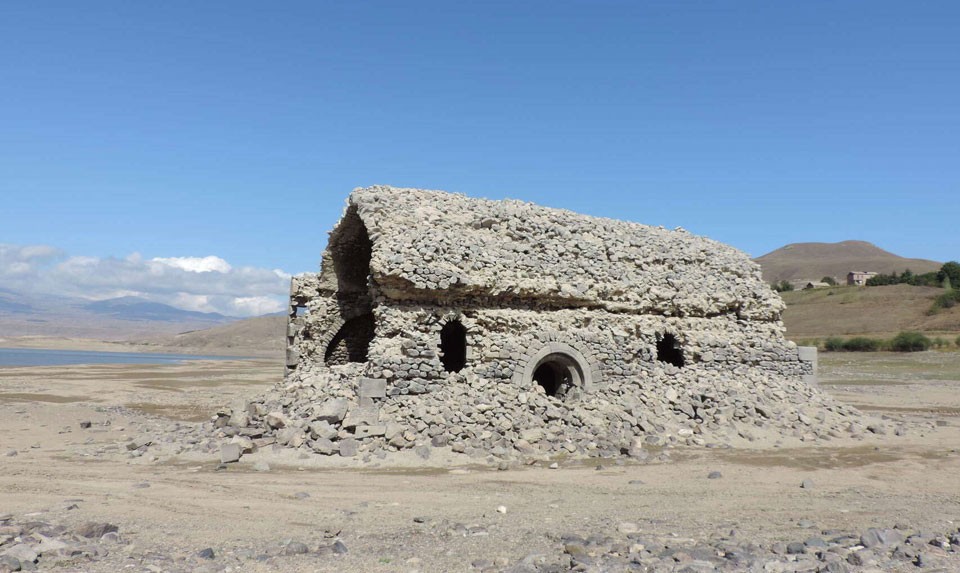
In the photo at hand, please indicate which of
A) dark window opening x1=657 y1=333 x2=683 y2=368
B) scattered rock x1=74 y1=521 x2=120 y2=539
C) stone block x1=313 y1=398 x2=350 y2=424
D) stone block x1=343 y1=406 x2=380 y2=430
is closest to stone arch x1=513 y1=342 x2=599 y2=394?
dark window opening x1=657 y1=333 x2=683 y2=368

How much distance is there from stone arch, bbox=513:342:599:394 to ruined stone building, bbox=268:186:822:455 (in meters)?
0.03

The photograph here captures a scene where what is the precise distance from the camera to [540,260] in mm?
15531

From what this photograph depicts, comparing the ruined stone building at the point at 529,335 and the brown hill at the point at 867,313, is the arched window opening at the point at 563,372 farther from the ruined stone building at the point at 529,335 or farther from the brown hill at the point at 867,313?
the brown hill at the point at 867,313

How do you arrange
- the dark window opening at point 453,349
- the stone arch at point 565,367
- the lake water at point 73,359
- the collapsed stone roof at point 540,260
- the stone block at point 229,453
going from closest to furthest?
1. the stone block at point 229,453
2. the collapsed stone roof at point 540,260
3. the stone arch at point 565,367
4. the dark window opening at point 453,349
5. the lake water at point 73,359

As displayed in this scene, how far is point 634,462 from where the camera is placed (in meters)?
12.2

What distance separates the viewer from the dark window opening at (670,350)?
54.7ft

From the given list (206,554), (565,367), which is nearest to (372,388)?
(565,367)

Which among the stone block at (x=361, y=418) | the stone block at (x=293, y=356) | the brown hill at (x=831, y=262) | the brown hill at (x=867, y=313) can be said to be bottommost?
the stone block at (x=361, y=418)

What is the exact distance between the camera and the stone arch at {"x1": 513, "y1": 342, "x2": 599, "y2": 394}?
1433 cm

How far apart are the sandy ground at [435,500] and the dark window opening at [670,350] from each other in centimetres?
355

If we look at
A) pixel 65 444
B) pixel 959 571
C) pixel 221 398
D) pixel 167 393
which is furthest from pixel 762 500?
pixel 167 393

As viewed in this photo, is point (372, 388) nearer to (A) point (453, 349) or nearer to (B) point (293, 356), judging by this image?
(A) point (453, 349)

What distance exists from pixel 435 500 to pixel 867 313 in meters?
64.2

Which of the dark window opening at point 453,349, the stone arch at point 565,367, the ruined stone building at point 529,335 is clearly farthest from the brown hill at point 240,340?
the stone arch at point 565,367
